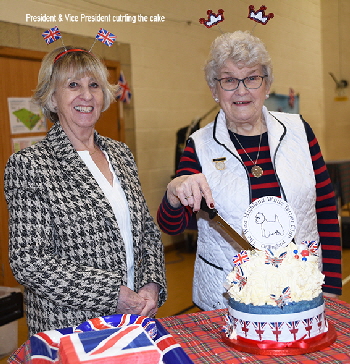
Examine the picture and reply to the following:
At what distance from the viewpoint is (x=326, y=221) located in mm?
1721

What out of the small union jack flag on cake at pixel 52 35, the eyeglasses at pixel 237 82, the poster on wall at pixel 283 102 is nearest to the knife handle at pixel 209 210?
the eyeglasses at pixel 237 82

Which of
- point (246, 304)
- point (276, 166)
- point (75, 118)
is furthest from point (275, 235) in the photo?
point (75, 118)

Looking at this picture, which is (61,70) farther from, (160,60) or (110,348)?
(160,60)

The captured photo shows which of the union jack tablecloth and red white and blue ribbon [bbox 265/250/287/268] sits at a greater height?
red white and blue ribbon [bbox 265/250/287/268]

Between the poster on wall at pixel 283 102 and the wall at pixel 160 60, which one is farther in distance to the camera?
the poster on wall at pixel 283 102

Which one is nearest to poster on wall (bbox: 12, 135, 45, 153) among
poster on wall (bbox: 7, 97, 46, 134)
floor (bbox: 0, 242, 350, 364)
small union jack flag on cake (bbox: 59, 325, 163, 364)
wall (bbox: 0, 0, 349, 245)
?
poster on wall (bbox: 7, 97, 46, 134)

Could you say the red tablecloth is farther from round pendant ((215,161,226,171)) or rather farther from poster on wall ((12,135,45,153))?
poster on wall ((12,135,45,153))

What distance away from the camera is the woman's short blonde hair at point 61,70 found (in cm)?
168

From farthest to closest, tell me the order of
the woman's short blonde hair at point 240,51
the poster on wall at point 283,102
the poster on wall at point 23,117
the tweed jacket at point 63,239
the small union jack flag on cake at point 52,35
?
the poster on wall at point 283,102 < the poster on wall at point 23,117 < the small union jack flag on cake at point 52,35 < the woman's short blonde hair at point 240,51 < the tweed jacket at point 63,239

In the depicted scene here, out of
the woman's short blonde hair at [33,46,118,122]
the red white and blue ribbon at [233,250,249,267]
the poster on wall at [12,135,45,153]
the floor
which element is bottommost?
the floor

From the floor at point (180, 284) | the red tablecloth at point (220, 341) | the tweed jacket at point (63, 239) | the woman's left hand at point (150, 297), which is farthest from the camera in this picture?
the floor at point (180, 284)

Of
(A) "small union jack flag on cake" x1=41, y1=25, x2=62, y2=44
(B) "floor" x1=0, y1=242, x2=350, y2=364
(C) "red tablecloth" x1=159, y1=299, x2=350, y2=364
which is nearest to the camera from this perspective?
(C) "red tablecloth" x1=159, y1=299, x2=350, y2=364

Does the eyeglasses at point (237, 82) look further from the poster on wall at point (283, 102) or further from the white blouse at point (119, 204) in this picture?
the poster on wall at point (283, 102)

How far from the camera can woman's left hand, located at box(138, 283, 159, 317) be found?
5.10 ft
